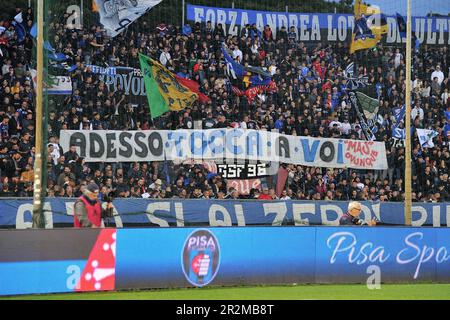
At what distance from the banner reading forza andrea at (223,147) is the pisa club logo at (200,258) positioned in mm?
5234

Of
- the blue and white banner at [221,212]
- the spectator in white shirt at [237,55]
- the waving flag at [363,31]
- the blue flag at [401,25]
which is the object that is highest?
the blue flag at [401,25]

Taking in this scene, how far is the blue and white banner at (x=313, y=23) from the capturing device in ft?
81.4

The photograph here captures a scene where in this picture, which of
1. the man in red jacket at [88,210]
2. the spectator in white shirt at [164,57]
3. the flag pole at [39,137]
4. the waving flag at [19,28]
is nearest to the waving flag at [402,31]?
the spectator in white shirt at [164,57]

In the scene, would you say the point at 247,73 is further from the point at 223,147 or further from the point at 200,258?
the point at 200,258

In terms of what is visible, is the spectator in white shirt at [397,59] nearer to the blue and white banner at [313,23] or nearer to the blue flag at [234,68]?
the blue and white banner at [313,23]

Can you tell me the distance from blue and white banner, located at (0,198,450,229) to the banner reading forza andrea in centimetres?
198

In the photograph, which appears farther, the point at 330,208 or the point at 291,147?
the point at 291,147

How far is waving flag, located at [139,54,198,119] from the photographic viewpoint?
20.4 metres

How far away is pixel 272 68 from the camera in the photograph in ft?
74.9

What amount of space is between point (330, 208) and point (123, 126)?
17.0 feet

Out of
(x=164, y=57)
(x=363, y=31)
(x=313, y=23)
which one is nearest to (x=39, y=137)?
(x=164, y=57)

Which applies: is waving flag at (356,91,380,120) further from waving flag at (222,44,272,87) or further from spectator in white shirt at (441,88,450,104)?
waving flag at (222,44,272,87)
